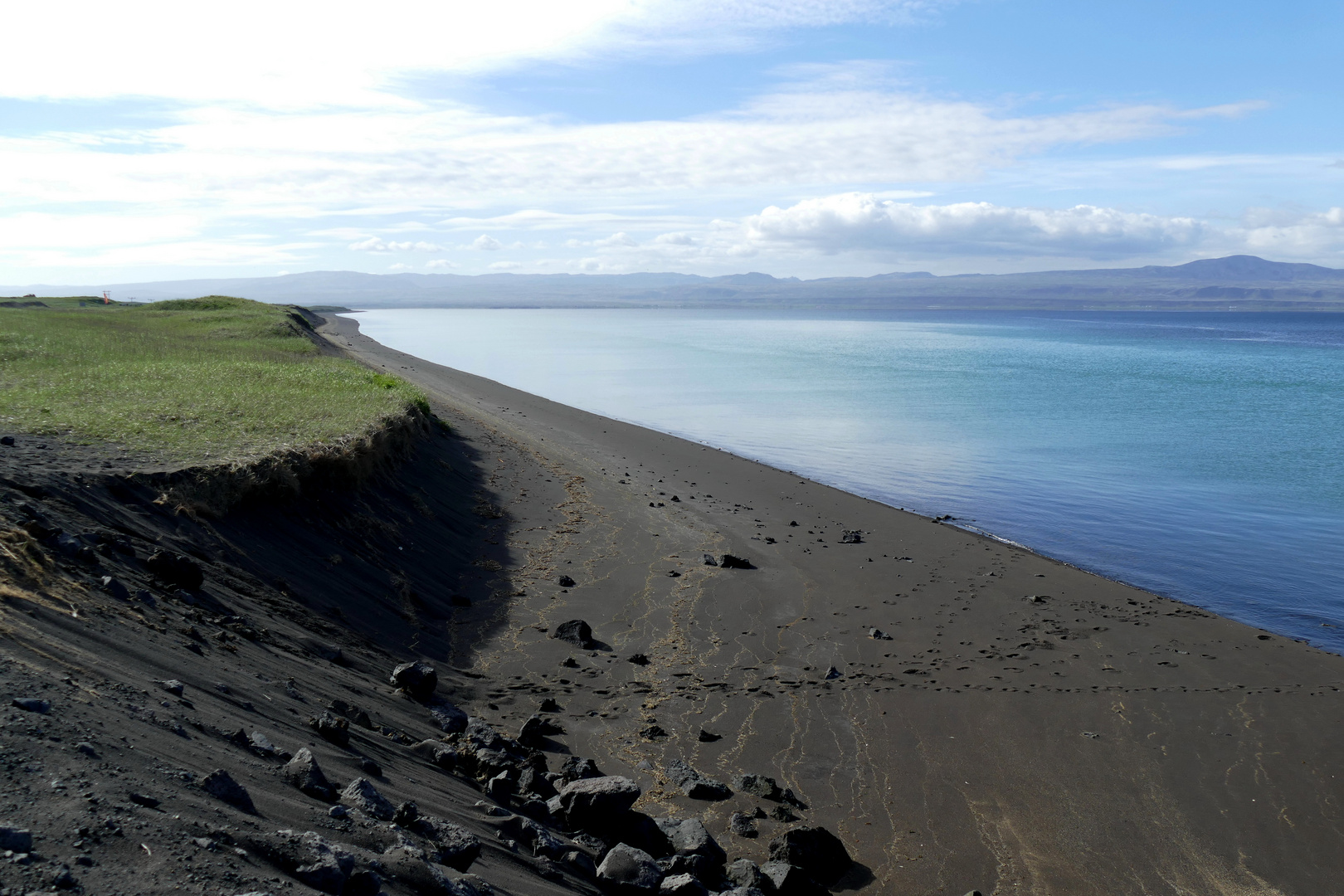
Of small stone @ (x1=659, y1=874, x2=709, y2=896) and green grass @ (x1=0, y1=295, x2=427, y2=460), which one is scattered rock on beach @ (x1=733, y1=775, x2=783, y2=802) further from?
green grass @ (x1=0, y1=295, x2=427, y2=460)

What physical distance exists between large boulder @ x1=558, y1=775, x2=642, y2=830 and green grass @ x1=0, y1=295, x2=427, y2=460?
22.6 feet

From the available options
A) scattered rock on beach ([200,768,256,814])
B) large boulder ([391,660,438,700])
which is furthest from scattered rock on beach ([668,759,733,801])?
scattered rock on beach ([200,768,256,814])

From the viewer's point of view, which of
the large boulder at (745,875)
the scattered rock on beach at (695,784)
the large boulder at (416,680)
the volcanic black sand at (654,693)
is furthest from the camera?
the large boulder at (416,680)

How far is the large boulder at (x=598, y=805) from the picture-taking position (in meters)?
6.13

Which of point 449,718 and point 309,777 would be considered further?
point 449,718

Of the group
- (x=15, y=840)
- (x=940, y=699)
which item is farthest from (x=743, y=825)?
(x=15, y=840)

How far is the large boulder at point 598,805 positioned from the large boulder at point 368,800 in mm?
1554

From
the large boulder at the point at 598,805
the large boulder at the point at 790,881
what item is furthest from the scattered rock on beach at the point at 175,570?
the large boulder at the point at 790,881

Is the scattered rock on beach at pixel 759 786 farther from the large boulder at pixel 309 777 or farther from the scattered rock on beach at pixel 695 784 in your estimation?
the large boulder at pixel 309 777

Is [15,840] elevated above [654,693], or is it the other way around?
[15,840]

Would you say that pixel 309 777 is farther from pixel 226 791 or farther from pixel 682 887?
pixel 682 887

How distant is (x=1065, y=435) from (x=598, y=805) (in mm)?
31740

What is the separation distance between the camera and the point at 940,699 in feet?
31.4

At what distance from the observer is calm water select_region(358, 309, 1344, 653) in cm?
1681
